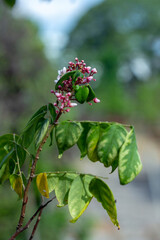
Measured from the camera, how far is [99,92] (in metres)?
22.2

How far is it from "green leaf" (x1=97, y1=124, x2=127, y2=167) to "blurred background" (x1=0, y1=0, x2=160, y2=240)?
0.69 m

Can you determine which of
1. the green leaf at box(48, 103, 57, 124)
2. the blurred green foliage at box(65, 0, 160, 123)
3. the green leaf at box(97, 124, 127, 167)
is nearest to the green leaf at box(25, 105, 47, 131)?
the green leaf at box(48, 103, 57, 124)

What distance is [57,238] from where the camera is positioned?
6.58 meters

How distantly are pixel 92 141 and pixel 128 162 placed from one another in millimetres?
100

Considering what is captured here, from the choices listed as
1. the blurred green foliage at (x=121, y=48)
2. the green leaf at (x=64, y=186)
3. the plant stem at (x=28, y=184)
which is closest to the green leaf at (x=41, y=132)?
the plant stem at (x=28, y=184)

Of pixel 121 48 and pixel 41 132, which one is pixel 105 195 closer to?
pixel 41 132

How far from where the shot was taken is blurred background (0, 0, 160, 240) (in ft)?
24.5

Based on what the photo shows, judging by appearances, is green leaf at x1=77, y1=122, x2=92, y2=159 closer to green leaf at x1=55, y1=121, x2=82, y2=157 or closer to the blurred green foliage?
green leaf at x1=55, y1=121, x2=82, y2=157

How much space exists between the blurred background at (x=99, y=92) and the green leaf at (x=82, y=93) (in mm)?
659

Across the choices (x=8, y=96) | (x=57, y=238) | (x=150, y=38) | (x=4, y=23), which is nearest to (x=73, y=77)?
(x=57, y=238)

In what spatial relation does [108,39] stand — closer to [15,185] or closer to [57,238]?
[57,238]

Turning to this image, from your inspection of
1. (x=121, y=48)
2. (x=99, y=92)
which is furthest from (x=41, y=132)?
(x=121, y=48)

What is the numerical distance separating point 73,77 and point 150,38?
28150mm

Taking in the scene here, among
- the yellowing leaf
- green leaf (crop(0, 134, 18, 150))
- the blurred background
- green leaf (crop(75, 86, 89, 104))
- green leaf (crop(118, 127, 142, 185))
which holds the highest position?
the blurred background
